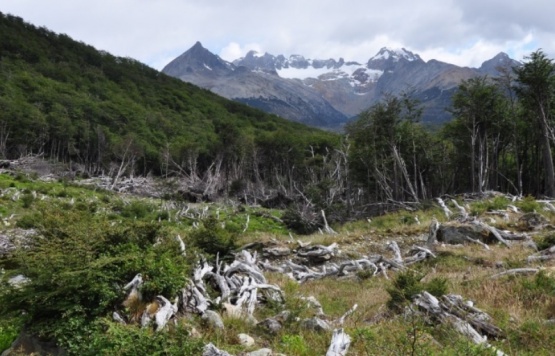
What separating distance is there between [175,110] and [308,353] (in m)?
112

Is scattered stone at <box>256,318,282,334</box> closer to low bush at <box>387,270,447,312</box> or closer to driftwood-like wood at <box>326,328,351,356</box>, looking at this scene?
driftwood-like wood at <box>326,328,351,356</box>

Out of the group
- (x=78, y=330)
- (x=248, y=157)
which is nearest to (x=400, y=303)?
(x=78, y=330)

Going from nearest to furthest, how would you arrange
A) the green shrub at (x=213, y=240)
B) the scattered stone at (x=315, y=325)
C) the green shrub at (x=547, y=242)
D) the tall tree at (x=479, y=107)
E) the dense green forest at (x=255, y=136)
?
the scattered stone at (x=315, y=325), the green shrub at (x=547, y=242), the green shrub at (x=213, y=240), the tall tree at (x=479, y=107), the dense green forest at (x=255, y=136)

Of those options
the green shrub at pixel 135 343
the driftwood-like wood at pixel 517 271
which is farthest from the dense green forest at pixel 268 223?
the driftwood-like wood at pixel 517 271

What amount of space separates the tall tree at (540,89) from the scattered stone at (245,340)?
89.8 ft

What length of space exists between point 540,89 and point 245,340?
3095 centimetres

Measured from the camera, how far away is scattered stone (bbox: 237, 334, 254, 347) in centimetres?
565

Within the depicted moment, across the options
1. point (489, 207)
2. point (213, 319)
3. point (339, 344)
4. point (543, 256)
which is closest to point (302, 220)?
point (489, 207)

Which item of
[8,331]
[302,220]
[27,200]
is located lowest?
[302,220]

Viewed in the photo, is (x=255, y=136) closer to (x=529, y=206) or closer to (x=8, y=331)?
(x=529, y=206)

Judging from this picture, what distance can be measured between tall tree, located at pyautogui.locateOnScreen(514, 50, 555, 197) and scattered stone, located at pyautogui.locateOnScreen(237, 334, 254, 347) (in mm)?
27380

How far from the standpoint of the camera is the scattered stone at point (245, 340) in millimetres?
5654

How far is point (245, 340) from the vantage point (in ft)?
18.9

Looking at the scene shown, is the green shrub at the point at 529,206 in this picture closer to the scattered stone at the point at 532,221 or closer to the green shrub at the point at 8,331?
the scattered stone at the point at 532,221
